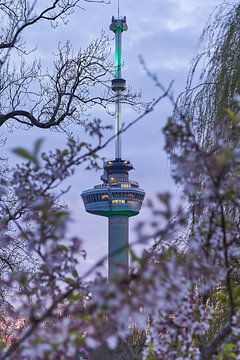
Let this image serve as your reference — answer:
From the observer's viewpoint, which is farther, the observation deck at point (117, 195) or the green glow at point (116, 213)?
the green glow at point (116, 213)

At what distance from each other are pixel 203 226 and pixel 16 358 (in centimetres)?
86

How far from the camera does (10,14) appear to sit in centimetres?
1122

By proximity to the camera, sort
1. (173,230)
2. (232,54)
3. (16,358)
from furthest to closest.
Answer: (232,54) → (16,358) → (173,230)

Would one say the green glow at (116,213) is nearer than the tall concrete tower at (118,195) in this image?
No

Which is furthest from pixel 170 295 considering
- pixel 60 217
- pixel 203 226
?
pixel 203 226

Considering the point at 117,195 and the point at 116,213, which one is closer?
the point at 117,195

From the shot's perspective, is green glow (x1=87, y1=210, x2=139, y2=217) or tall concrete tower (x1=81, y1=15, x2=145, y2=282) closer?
tall concrete tower (x1=81, y1=15, x2=145, y2=282)

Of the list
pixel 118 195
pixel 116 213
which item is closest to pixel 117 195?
pixel 118 195

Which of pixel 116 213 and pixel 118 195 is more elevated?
pixel 118 195

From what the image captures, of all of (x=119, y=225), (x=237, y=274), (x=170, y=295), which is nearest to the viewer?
(x=170, y=295)

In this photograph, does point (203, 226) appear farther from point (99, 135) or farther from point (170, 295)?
point (170, 295)

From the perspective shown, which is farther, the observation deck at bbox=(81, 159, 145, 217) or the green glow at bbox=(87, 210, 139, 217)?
the green glow at bbox=(87, 210, 139, 217)

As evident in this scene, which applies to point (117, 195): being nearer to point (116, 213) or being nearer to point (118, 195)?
point (118, 195)

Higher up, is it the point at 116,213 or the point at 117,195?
the point at 117,195
